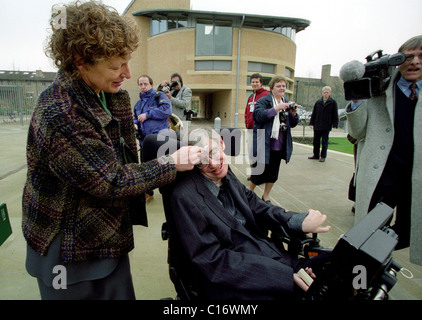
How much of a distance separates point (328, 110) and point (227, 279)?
6.92 meters

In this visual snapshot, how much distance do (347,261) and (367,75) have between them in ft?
4.73

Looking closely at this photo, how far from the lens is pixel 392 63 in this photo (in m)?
1.72

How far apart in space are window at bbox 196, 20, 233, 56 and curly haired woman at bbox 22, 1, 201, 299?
24.0 meters

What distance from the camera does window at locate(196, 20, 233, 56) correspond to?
22.9 m

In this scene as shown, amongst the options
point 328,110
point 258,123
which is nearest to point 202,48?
point 328,110

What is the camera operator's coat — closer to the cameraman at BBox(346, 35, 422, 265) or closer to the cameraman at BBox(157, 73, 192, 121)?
the cameraman at BBox(346, 35, 422, 265)

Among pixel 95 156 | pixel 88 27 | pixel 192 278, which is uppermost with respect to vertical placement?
pixel 88 27

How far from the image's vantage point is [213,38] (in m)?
23.2

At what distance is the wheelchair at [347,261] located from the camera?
97 cm

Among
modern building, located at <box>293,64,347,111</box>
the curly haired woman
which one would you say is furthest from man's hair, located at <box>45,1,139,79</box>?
modern building, located at <box>293,64,347,111</box>

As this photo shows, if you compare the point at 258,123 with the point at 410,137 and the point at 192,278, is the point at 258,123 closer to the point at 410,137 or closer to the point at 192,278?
the point at 410,137
